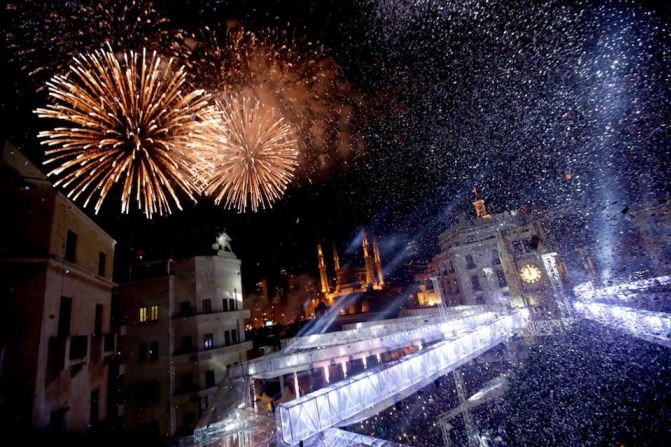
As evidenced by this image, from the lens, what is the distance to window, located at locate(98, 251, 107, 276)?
14.5 m

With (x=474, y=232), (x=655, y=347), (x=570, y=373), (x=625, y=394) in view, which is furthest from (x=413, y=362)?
(x=474, y=232)

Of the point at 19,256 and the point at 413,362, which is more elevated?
the point at 19,256

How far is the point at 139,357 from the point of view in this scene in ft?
61.7

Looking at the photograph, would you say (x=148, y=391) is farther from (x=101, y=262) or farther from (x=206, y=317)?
(x=101, y=262)

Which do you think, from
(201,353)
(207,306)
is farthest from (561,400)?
(207,306)

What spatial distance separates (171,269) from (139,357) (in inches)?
253

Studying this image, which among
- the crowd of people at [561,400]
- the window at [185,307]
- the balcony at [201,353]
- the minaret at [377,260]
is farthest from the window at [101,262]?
the minaret at [377,260]

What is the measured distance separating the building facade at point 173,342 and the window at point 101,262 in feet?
17.3

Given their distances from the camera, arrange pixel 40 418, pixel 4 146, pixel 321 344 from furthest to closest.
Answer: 1. pixel 321 344
2. pixel 4 146
3. pixel 40 418

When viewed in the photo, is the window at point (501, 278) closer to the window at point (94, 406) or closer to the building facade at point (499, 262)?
the building facade at point (499, 262)

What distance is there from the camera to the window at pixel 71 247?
1130 centimetres

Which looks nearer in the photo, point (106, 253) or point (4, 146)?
point (4, 146)

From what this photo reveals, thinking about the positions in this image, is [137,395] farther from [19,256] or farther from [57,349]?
[19,256]

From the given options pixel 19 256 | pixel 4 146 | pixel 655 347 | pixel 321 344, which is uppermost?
pixel 4 146
